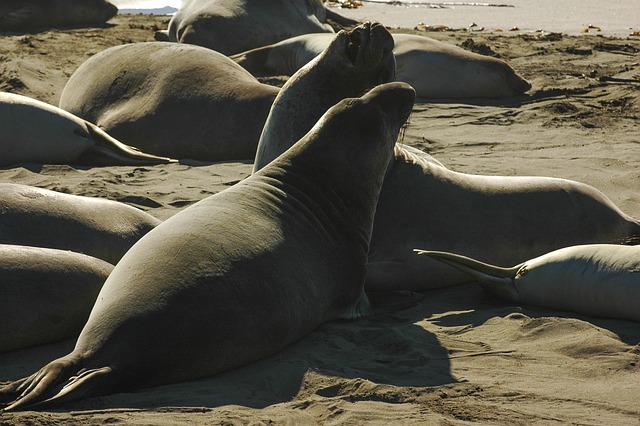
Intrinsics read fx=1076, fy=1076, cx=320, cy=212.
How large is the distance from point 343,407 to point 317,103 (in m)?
2.62

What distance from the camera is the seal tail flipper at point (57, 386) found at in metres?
3.54

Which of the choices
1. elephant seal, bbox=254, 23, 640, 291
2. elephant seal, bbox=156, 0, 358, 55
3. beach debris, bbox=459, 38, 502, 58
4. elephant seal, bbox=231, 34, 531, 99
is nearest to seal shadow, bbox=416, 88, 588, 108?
elephant seal, bbox=231, 34, 531, 99

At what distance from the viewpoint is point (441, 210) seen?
555 cm

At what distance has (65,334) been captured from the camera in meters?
4.54

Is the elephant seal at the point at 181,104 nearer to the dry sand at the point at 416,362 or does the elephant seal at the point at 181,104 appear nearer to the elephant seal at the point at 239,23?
the dry sand at the point at 416,362

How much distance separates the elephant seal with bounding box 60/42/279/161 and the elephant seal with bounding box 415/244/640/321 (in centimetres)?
319

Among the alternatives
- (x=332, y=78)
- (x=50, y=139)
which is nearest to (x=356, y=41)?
(x=332, y=78)

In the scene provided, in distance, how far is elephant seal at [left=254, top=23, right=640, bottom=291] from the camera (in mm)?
5480

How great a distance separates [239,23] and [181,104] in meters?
3.58

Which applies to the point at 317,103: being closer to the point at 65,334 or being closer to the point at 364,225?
the point at 364,225

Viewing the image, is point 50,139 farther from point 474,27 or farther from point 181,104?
point 474,27

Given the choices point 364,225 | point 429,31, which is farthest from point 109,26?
point 364,225

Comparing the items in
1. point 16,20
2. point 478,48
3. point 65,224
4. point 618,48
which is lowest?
point 65,224

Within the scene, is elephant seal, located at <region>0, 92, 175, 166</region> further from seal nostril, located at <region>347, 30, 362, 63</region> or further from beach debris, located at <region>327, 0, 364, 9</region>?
beach debris, located at <region>327, 0, 364, 9</region>
